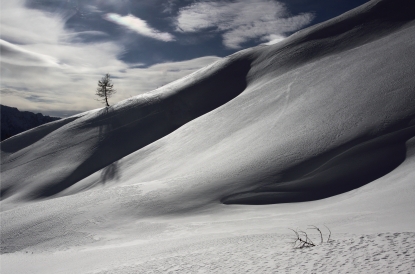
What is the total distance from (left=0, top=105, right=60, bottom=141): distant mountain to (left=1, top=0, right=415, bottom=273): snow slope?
148198 mm

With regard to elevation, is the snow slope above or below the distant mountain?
below

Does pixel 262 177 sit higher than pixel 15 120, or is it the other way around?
pixel 15 120

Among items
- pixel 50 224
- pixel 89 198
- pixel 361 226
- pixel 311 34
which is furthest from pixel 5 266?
pixel 311 34

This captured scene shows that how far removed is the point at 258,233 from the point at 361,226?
2.69 metres

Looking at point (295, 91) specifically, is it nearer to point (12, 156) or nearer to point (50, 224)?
point (50, 224)

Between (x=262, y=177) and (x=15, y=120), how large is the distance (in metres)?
184

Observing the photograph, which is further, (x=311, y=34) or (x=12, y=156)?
(x=12, y=156)

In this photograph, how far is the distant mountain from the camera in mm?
159875

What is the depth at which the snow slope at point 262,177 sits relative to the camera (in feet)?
30.0

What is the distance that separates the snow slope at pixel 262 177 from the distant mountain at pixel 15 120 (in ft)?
486

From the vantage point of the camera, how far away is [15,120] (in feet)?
544

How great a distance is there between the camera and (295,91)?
25000 mm

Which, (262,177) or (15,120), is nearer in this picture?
(262,177)

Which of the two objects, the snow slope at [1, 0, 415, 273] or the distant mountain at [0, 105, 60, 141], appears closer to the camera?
the snow slope at [1, 0, 415, 273]
